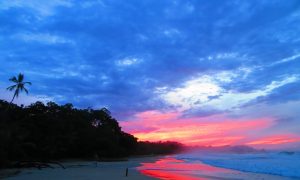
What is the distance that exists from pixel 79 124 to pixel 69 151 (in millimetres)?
5024

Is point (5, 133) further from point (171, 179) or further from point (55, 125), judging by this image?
point (55, 125)

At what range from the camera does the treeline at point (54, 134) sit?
38.6 m

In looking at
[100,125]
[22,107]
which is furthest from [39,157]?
[100,125]

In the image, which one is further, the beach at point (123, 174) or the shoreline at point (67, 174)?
the beach at point (123, 174)

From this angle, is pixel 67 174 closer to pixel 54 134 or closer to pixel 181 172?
pixel 181 172

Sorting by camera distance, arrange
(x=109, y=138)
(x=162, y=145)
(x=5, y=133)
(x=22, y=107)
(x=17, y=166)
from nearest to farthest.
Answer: (x=5, y=133)
(x=17, y=166)
(x=22, y=107)
(x=109, y=138)
(x=162, y=145)

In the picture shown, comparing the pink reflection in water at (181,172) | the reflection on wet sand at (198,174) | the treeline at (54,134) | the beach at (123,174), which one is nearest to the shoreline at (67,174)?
the beach at (123,174)

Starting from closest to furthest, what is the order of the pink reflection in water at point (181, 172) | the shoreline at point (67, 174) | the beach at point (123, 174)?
the shoreline at point (67, 174) < the beach at point (123, 174) < the pink reflection in water at point (181, 172)

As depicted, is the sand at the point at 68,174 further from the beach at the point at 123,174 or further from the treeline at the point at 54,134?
the treeline at the point at 54,134

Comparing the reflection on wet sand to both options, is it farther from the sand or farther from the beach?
the sand

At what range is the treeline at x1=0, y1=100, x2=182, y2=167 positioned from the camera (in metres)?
38.6

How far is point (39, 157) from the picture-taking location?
44.3 metres

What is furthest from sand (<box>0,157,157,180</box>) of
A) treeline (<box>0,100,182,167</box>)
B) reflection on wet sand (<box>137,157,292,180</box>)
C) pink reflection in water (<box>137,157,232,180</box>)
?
treeline (<box>0,100,182,167</box>)

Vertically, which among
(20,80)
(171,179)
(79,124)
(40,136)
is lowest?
(171,179)
